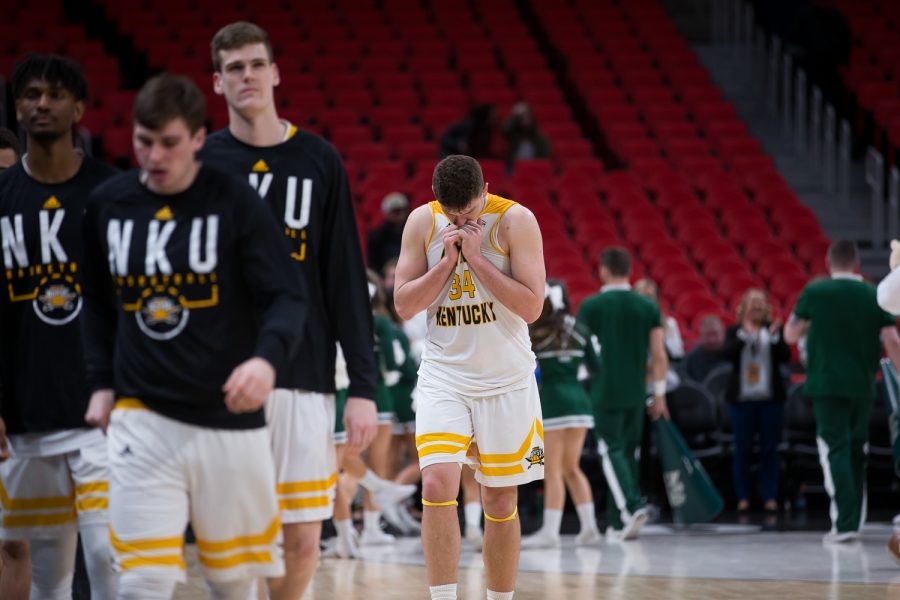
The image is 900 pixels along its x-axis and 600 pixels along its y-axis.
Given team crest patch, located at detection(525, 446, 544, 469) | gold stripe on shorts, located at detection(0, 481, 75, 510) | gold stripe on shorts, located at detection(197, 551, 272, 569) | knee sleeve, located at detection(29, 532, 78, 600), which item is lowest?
knee sleeve, located at detection(29, 532, 78, 600)

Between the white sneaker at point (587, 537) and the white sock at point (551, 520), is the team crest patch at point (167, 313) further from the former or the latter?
the white sneaker at point (587, 537)

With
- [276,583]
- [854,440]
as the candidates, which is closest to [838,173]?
[854,440]

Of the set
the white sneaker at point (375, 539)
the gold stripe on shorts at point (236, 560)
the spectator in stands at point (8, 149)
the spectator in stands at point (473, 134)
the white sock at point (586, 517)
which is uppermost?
the spectator in stands at point (473, 134)

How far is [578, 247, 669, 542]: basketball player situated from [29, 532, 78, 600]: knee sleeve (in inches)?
239

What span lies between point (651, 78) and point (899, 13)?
4.44m

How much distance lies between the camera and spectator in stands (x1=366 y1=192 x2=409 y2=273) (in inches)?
503

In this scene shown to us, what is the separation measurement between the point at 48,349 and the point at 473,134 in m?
11.5

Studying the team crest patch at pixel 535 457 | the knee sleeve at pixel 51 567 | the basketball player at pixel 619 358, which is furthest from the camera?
the basketball player at pixel 619 358

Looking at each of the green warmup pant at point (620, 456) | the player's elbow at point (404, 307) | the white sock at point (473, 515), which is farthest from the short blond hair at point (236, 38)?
the green warmup pant at point (620, 456)

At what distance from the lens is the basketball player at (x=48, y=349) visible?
4.45 meters

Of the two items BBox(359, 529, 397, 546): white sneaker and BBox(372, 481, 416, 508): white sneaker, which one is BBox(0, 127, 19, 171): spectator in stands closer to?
BBox(372, 481, 416, 508): white sneaker

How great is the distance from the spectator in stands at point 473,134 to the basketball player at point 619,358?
544 centimetres

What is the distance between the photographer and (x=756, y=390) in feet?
38.1

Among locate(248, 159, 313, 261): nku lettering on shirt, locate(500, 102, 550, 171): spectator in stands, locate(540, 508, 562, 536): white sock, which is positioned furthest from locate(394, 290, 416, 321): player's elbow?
locate(500, 102, 550, 171): spectator in stands
